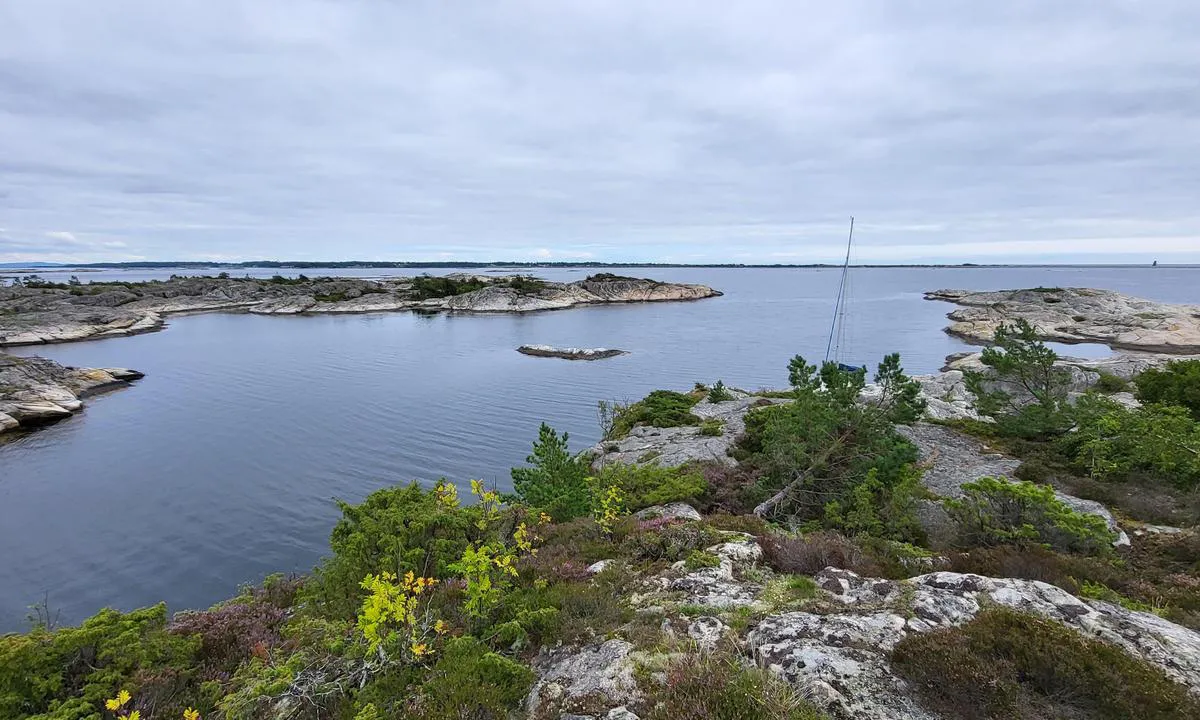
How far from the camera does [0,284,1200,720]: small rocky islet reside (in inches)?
150

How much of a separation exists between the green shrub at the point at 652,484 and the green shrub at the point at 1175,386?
12.0m

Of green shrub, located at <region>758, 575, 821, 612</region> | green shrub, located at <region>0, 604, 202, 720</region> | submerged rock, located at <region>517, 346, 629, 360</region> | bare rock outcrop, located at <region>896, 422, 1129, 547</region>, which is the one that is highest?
green shrub, located at <region>758, 575, 821, 612</region>

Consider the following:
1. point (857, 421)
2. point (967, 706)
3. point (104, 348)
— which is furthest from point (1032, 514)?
point (104, 348)

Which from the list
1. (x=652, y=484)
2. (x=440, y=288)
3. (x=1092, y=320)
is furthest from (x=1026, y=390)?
(x=440, y=288)

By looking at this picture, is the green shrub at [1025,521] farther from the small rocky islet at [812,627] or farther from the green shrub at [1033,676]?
the green shrub at [1033,676]

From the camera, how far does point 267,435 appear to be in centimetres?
2388

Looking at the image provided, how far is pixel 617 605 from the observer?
5855mm

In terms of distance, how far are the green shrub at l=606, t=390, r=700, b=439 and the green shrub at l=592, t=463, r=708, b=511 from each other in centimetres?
621

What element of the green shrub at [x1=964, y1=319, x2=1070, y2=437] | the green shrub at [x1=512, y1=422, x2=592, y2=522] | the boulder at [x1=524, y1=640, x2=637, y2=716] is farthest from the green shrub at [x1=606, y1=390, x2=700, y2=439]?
the boulder at [x1=524, y1=640, x2=637, y2=716]

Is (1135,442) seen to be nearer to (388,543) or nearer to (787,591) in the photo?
(787,591)

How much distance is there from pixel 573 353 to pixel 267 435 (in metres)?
25.6

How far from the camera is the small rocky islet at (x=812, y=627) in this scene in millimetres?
3814

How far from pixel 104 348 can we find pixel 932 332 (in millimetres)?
89690

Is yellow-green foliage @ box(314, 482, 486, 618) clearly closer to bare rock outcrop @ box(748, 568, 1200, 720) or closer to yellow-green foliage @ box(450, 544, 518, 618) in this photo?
yellow-green foliage @ box(450, 544, 518, 618)
